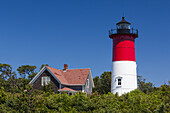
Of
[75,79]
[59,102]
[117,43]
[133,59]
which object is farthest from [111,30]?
[59,102]

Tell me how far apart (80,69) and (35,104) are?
21.0 m

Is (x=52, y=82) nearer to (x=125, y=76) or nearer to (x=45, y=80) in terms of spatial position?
(x=45, y=80)

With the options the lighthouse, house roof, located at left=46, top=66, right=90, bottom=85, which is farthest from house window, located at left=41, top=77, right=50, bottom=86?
the lighthouse

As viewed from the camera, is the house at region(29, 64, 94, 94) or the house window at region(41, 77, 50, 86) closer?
the house at region(29, 64, 94, 94)

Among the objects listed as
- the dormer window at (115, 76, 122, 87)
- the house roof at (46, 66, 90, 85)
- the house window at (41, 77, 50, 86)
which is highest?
the house roof at (46, 66, 90, 85)

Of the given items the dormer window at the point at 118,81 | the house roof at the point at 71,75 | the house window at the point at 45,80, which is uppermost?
the house roof at the point at 71,75

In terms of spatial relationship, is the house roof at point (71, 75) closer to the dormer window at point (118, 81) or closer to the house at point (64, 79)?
the house at point (64, 79)

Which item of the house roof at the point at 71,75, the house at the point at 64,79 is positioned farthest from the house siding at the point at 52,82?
the house roof at the point at 71,75

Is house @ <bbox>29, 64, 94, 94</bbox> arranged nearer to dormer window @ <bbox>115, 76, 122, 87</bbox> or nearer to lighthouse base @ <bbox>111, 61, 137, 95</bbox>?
dormer window @ <bbox>115, 76, 122, 87</bbox>

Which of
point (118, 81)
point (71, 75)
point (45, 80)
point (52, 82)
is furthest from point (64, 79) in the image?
point (118, 81)

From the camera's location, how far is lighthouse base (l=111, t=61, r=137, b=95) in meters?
29.3

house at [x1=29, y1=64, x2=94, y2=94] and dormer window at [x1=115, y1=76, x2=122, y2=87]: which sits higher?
house at [x1=29, y1=64, x2=94, y2=94]

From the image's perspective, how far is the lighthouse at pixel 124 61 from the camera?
29.3 meters

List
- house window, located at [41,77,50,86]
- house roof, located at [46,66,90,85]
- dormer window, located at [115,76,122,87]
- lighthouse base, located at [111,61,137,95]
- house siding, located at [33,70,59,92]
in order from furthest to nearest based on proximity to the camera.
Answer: house roof, located at [46,66,90,85] → house window, located at [41,77,50,86] → house siding, located at [33,70,59,92] → dormer window, located at [115,76,122,87] → lighthouse base, located at [111,61,137,95]
